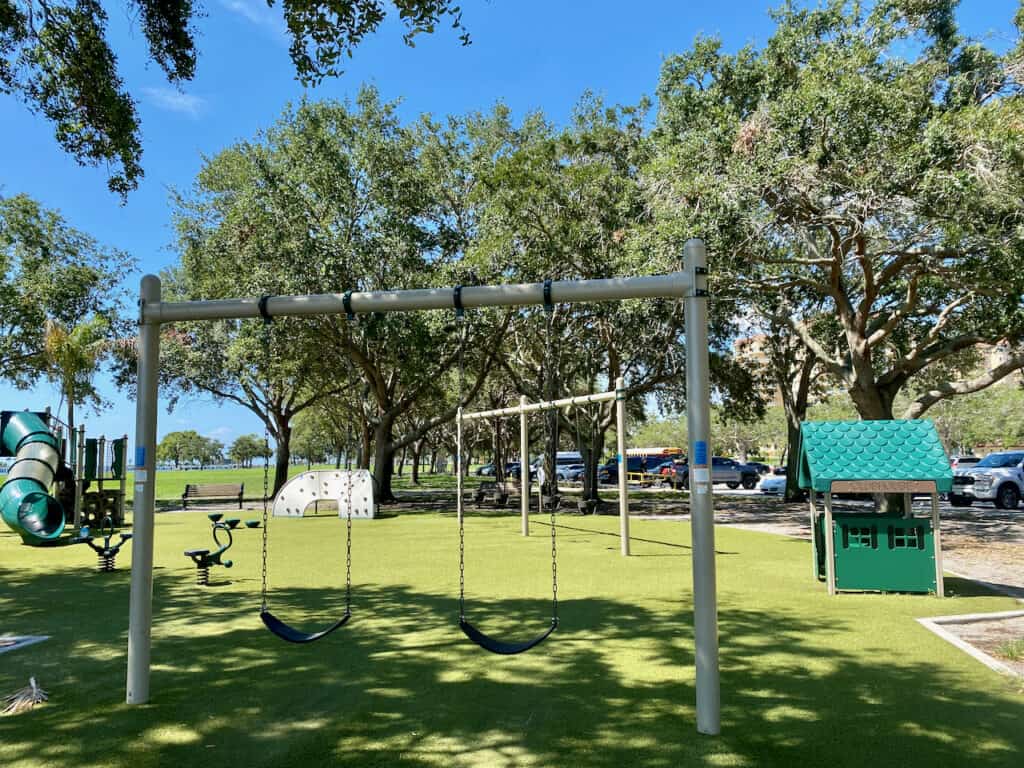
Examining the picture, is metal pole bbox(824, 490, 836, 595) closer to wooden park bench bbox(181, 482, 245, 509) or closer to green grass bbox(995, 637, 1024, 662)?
green grass bbox(995, 637, 1024, 662)

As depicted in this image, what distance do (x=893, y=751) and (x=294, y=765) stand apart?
3.23m

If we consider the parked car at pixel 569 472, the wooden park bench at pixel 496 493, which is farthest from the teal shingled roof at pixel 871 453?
the parked car at pixel 569 472

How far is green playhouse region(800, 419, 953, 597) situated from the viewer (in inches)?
317

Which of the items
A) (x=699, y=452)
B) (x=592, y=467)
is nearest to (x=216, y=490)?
(x=592, y=467)

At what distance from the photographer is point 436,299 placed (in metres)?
4.93

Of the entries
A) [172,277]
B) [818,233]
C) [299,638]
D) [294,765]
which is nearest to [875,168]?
[818,233]

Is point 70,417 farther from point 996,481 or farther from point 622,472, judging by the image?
point 996,481

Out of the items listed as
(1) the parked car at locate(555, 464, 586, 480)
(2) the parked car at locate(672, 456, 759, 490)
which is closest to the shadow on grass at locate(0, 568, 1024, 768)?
(2) the parked car at locate(672, 456, 759, 490)

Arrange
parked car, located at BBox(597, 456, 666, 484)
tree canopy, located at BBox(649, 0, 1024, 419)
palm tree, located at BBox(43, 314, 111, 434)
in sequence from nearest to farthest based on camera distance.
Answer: tree canopy, located at BBox(649, 0, 1024, 419) < palm tree, located at BBox(43, 314, 111, 434) < parked car, located at BBox(597, 456, 666, 484)

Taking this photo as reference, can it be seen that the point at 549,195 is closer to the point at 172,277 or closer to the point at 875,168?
the point at 875,168

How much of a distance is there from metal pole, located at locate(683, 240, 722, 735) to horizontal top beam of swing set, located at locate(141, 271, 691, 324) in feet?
0.43

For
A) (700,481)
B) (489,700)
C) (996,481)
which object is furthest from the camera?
(996,481)

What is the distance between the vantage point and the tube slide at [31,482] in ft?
Result: 45.3

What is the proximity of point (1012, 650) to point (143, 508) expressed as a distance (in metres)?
6.72
